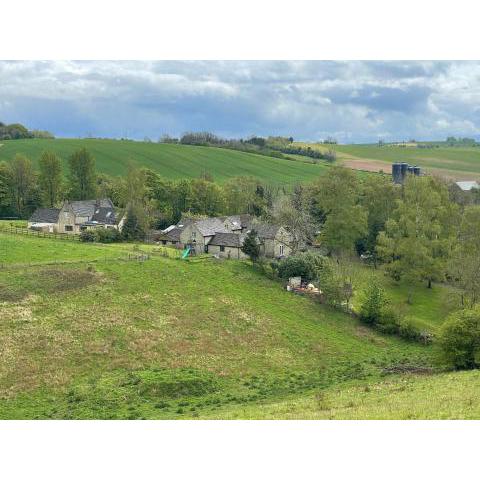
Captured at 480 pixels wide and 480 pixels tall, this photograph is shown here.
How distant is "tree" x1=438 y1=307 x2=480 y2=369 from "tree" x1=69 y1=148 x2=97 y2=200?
5900 cm

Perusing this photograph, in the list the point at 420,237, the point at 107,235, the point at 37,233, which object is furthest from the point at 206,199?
the point at 420,237

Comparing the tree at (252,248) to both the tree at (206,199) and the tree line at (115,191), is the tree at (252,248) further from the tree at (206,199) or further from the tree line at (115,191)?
the tree at (206,199)

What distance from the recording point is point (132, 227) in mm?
65312

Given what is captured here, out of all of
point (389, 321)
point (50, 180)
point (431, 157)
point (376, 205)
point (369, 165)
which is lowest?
point (389, 321)

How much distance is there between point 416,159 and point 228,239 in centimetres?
9359

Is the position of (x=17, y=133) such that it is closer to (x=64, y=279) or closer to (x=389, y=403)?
(x=64, y=279)

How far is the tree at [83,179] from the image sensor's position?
263 feet

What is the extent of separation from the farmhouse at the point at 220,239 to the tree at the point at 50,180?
20.3 meters

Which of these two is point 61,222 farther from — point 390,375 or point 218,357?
point 390,375

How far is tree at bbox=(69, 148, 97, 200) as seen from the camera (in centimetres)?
8025

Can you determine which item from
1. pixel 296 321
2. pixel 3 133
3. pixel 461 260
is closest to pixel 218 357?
pixel 296 321

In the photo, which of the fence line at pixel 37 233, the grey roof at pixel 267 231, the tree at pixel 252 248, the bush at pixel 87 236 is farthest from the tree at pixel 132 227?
the tree at pixel 252 248

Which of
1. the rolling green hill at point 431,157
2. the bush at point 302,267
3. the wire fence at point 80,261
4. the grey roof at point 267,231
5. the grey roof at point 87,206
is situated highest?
the rolling green hill at point 431,157

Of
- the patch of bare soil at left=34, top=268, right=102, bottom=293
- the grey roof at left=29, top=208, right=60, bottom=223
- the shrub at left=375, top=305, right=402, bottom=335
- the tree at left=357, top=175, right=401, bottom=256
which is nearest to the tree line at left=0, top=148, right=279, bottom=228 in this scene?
the grey roof at left=29, top=208, right=60, bottom=223
